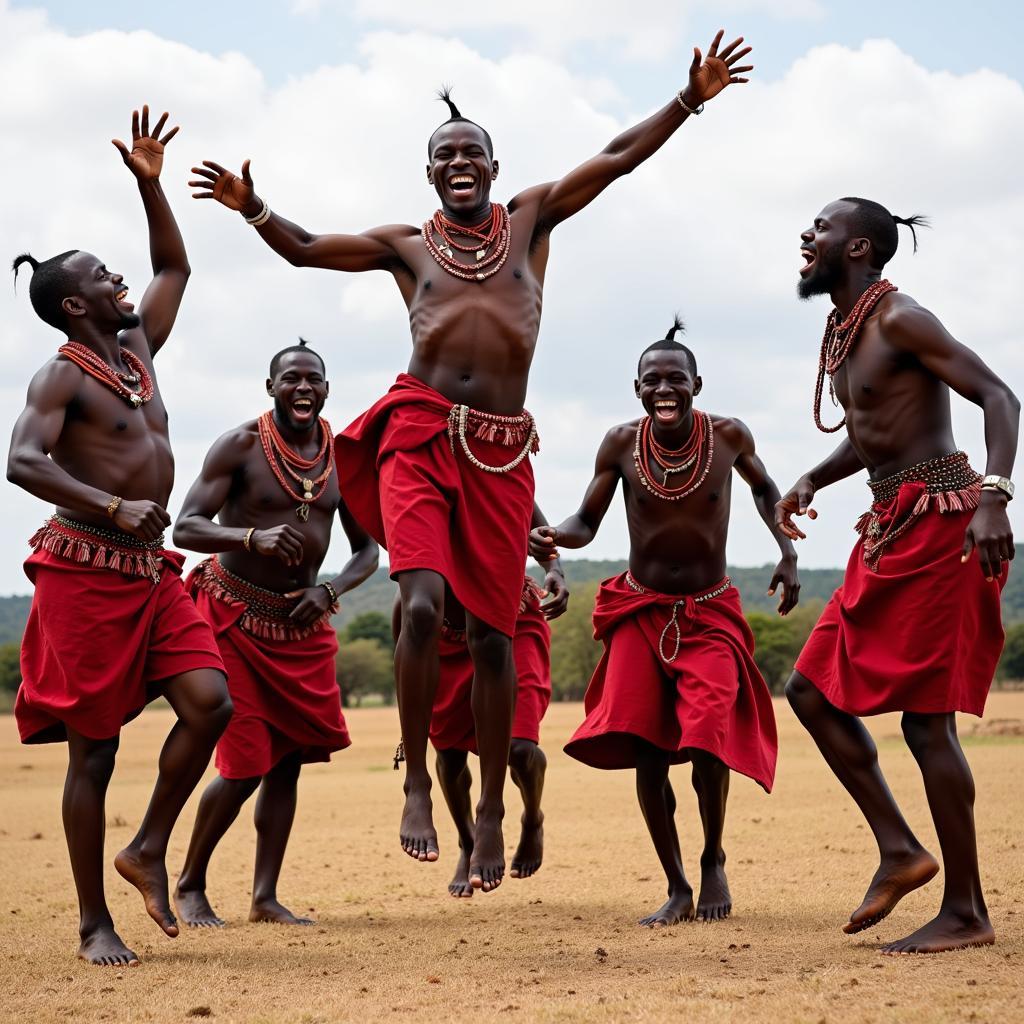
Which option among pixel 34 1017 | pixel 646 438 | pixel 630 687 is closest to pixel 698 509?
pixel 646 438

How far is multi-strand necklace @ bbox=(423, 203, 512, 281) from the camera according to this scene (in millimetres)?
6844

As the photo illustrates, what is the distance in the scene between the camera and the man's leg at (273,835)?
841cm

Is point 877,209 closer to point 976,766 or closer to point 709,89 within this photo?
point 709,89

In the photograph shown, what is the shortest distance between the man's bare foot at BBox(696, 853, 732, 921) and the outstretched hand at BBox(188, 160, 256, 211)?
4.36m

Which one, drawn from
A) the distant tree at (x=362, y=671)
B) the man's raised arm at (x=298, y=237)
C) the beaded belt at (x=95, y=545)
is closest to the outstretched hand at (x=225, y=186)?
the man's raised arm at (x=298, y=237)

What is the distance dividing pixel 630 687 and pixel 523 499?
1.80 m

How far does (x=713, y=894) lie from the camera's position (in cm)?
797

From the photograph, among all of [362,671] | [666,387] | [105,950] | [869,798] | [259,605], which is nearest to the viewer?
[105,950]

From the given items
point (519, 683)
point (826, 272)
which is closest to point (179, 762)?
point (519, 683)

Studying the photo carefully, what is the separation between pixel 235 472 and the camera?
29.2 feet

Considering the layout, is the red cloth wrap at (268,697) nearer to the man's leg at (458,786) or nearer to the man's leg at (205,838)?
the man's leg at (205,838)

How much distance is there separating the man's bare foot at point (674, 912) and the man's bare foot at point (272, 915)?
1.97 metres

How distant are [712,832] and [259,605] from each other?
3011 mm

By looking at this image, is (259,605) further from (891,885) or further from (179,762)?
(891,885)
